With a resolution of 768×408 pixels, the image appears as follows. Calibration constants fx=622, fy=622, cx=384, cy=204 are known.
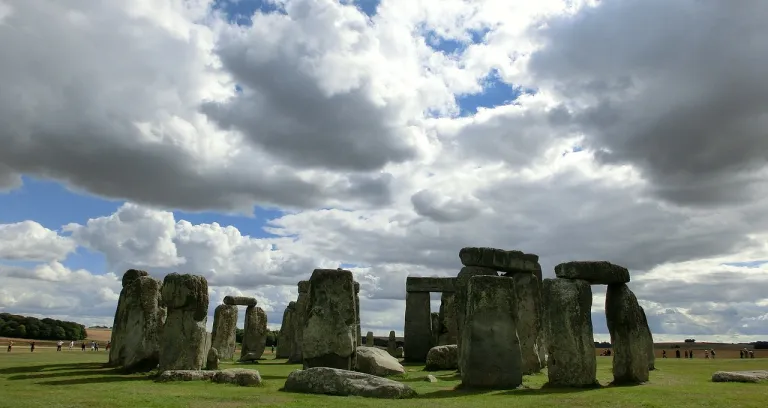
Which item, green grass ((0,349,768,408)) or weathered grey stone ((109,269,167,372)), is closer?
green grass ((0,349,768,408))

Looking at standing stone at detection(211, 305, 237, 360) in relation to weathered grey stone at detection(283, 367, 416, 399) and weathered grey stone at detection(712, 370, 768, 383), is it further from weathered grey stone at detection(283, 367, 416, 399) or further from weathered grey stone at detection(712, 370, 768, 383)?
weathered grey stone at detection(712, 370, 768, 383)

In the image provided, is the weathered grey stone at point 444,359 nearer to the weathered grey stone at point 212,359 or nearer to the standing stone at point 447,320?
the standing stone at point 447,320

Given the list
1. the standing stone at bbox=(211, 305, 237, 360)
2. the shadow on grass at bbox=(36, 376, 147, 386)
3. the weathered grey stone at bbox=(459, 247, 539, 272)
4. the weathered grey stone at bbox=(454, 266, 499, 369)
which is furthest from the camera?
the standing stone at bbox=(211, 305, 237, 360)

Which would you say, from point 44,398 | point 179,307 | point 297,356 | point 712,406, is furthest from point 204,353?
point 712,406

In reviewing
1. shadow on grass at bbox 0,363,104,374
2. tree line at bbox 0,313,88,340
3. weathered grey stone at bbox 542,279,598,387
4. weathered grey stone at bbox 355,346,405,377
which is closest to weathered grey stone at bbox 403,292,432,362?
weathered grey stone at bbox 355,346,405,377

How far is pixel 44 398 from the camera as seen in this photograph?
40.2 ft

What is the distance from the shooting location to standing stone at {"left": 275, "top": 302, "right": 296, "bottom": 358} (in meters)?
34.5

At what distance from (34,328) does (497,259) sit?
52357 millimetres

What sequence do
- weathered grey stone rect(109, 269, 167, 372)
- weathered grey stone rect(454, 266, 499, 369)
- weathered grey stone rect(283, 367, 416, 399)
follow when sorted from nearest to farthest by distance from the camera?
1. weathered grey stone rect(283, 367, 416, 399)
2. weathered grey stone rect(454, 266, 499, 369)
3. weathered grey stone rect(109, 269, 167, 372)

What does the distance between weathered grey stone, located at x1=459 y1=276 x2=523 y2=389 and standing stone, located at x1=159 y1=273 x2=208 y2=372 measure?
299 inches

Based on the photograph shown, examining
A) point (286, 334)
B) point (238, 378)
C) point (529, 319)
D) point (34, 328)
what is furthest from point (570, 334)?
point (34, 328)

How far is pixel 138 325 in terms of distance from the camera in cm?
2056

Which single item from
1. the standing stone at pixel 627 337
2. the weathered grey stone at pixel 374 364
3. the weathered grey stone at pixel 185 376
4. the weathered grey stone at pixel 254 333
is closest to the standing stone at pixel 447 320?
the weathered grey stone at pixel 254 333

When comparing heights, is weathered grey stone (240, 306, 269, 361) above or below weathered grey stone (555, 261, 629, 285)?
below
